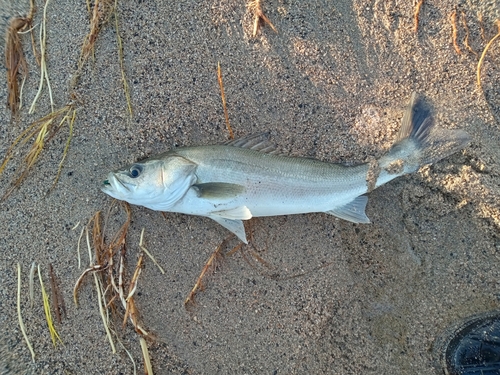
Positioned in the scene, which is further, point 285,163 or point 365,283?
point 365,283

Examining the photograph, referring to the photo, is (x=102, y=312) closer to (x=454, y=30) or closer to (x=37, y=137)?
(x=37, y=137)

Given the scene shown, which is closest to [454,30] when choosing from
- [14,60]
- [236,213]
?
[236,213]

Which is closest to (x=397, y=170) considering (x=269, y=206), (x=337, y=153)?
(x=337, y=153)

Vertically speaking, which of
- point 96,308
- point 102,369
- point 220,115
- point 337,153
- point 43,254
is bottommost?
point 102,369

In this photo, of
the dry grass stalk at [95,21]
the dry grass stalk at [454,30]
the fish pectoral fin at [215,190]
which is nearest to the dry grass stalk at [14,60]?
the dry grass stalk at [95,21]

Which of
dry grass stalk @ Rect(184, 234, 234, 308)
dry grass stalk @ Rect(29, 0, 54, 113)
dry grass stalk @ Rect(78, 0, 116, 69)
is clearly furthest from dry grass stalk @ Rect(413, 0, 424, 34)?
dry grass stalk @ Rect(29, 0, 54, 113)

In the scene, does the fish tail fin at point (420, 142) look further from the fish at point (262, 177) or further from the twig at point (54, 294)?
the twig at point (54, 294)

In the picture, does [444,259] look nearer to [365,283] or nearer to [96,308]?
[365,283]
